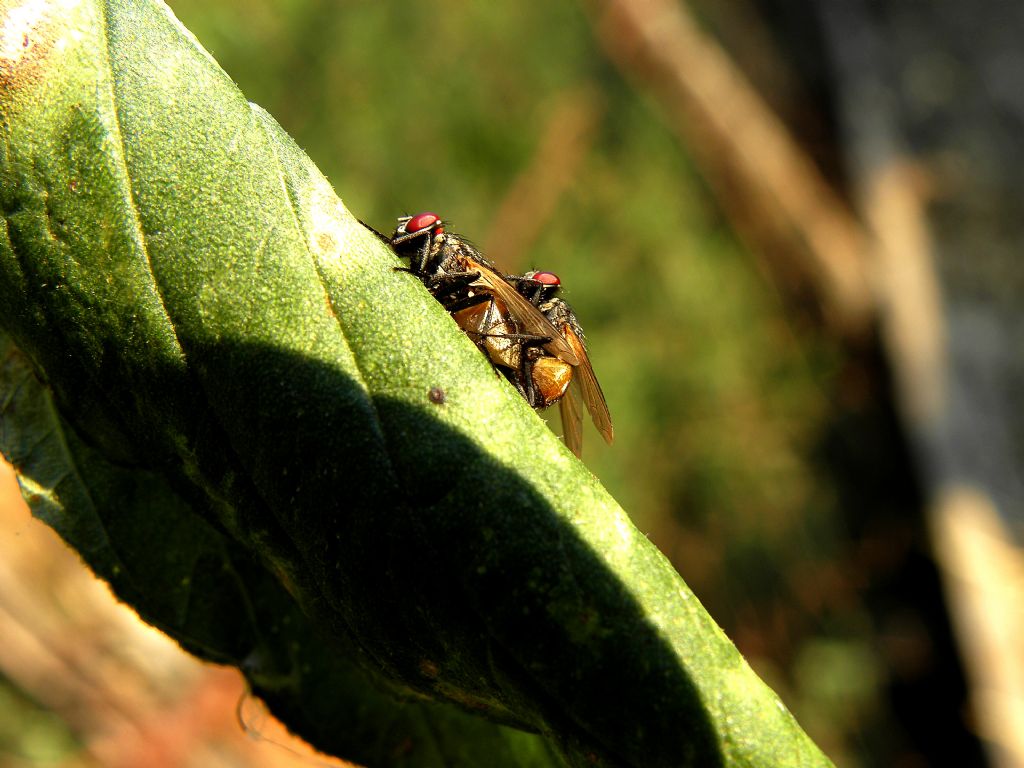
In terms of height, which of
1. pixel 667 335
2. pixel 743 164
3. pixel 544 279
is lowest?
pixel 544 279

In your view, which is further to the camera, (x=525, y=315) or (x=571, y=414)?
(x=571, y=414)

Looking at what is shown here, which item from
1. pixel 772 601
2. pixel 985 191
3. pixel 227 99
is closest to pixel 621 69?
pixel 985 191

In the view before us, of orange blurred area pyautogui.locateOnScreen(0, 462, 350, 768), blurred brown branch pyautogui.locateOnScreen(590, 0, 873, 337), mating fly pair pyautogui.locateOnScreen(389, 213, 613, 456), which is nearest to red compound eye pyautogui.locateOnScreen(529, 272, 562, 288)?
mating fly pair pyautogui.locateOnScreen(389, 213, 613, 456)

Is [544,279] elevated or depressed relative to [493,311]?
elevated

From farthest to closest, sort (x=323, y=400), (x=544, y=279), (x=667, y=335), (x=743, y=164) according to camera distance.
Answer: (x=743, y=164), (x=667, y=335), (x=544, y=279), (x=323, y=400)

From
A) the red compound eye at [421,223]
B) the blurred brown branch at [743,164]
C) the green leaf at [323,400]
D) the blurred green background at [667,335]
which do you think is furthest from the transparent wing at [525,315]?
the blurred brown branch at [743,164]

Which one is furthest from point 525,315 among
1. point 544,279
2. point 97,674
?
point 97,674

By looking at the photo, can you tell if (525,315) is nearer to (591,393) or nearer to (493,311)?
(493,311)
